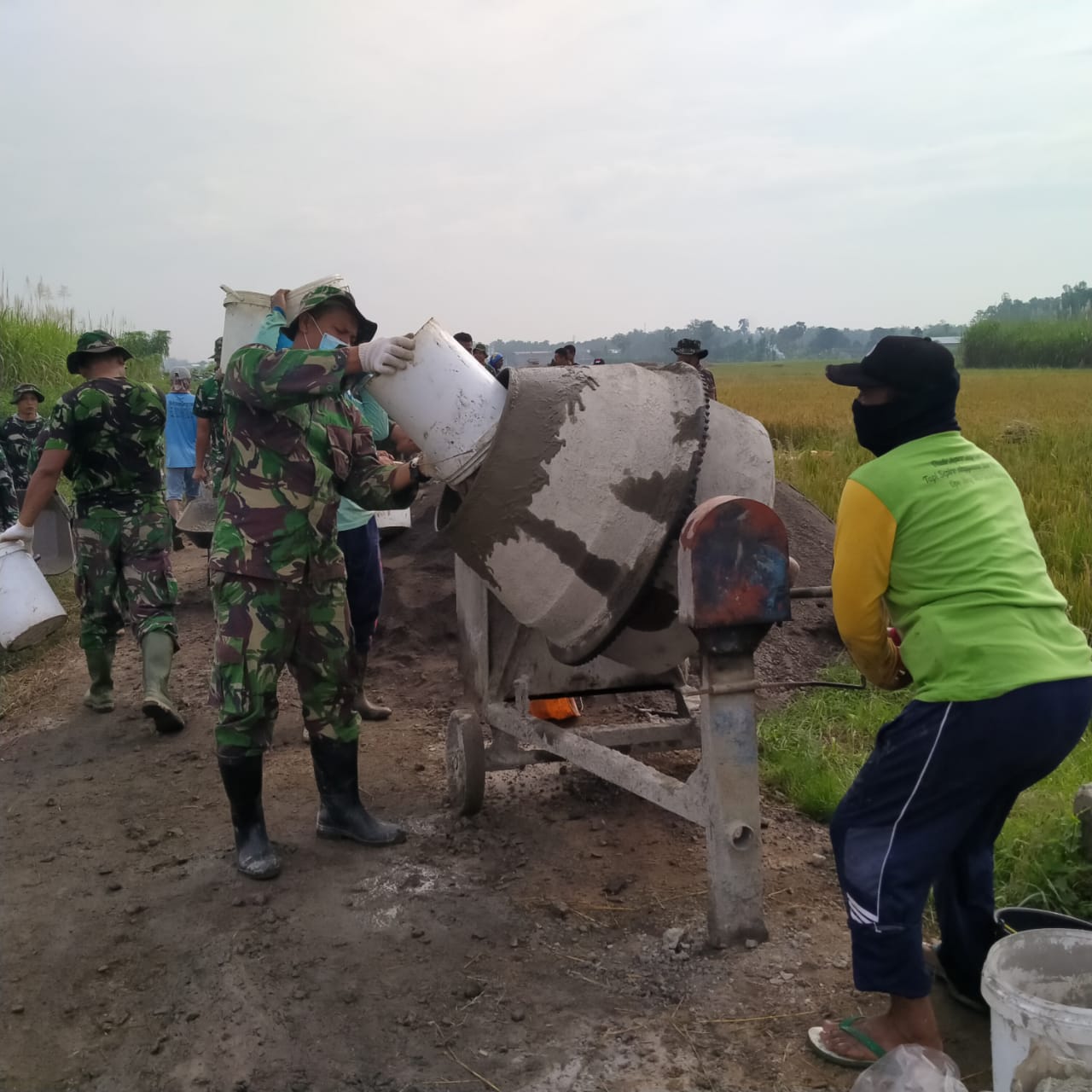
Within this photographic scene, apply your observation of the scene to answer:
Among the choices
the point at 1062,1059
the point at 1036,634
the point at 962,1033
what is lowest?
the point at 962,1033

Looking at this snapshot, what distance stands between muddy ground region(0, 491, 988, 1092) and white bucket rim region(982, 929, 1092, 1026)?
1.53 ft

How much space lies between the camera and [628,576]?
2949 mm

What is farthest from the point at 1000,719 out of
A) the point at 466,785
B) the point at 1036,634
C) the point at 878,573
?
the point at 466,785

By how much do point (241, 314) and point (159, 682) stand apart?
Result: 6.99 ft

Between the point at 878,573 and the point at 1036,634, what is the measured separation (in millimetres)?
340

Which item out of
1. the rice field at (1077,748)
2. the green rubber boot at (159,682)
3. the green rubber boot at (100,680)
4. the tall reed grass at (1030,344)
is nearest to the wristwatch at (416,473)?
the rice field at (1077,748)

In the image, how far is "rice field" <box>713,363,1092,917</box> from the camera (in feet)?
10.2

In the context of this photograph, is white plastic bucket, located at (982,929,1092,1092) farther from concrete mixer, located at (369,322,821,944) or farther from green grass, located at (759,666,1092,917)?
green grass, located at (759,666,1092,917)

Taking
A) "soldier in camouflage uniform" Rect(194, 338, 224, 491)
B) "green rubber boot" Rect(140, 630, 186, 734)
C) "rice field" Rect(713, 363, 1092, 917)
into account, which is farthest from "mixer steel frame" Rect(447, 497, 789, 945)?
"soldier in camouflage uniform" Rect(194, 338, 224, 491)

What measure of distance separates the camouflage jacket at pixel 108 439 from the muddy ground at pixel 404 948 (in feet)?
4.59

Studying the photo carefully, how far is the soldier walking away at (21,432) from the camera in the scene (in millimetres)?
9039

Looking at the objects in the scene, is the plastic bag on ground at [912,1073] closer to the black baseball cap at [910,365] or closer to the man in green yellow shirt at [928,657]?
the man in green yellow shirt at [928,657]

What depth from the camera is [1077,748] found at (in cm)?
425

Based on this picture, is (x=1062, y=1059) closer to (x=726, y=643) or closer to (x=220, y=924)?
(x=726, y=643)
